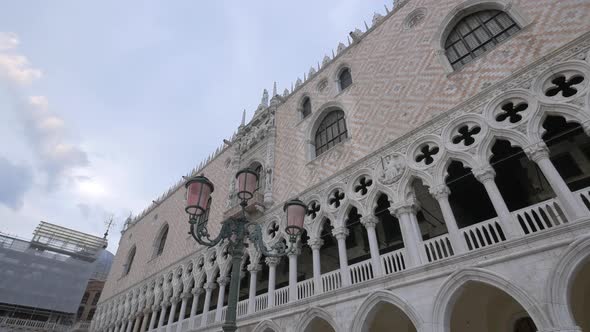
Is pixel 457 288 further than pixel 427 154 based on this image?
No

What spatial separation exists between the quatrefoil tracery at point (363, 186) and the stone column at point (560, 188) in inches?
130

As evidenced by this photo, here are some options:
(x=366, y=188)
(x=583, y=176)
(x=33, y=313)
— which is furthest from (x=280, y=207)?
(x=33, y=313)

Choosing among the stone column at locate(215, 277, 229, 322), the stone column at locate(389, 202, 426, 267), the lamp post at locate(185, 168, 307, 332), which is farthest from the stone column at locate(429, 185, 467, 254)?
the stone column at locate(215, 277, 229, 322)

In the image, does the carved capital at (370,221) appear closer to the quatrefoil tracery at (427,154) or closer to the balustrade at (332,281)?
the balustrade at (332,281)

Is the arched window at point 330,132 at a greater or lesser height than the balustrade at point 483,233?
greater

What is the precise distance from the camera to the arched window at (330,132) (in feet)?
33.4

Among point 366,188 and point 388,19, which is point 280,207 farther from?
point 388,19

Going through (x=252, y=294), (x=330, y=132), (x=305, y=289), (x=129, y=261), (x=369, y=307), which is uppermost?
(x=330, y=132)

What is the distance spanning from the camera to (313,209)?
8805mm

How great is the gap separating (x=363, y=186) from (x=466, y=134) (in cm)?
260

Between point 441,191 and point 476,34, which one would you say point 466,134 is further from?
point 476,34

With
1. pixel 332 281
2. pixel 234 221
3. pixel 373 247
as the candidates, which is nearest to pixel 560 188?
pixel 373 247

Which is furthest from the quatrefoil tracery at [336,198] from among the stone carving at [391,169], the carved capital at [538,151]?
the carved capital at [538,151]

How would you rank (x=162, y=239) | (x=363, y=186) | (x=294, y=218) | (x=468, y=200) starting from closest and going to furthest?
(x=294, y=218), (x=363, y=186), (x=468, y=200), (x=162, y=239)
